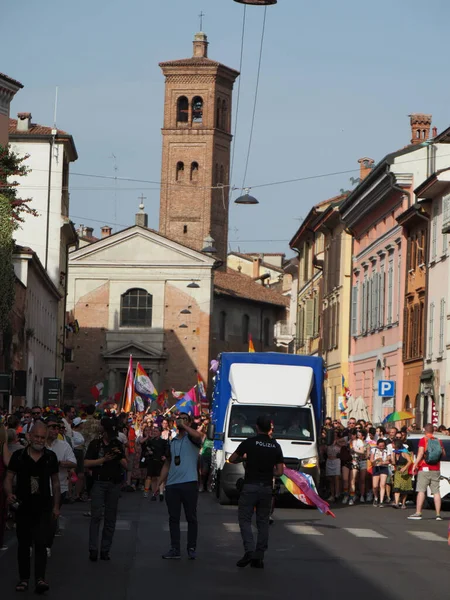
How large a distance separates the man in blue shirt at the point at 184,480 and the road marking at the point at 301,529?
4646 mm

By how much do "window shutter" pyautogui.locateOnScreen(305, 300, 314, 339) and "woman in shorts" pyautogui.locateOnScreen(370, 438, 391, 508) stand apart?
4125cm

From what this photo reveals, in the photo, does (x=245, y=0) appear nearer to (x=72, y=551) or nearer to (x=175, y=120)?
(x=72, y=551)

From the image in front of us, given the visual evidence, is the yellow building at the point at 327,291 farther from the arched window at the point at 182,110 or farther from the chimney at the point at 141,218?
the arched window at the point at 182,110

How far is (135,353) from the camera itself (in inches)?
3292

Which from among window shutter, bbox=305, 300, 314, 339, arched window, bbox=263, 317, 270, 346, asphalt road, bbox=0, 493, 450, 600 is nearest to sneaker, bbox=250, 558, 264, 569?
asphalt road, bbox=0, 493, 450, 600

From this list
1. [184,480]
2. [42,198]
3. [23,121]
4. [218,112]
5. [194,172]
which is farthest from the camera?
[218,112]

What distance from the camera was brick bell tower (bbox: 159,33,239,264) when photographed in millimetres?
106500

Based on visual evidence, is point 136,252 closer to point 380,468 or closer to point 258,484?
point 380,468

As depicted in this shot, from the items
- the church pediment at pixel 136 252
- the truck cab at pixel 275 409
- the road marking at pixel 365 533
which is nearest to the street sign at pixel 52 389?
the truck cab at pixel 275 409

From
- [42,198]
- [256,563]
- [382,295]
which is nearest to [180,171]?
[42,198]

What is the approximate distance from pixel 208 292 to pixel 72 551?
68.4 meters

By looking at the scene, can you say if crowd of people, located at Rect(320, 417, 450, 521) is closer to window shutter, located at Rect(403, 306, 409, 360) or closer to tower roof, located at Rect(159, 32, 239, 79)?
window shutter, located at Rect(403, 306, 409, 360)

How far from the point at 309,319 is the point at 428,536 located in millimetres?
50848

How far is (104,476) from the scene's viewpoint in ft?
49.6
